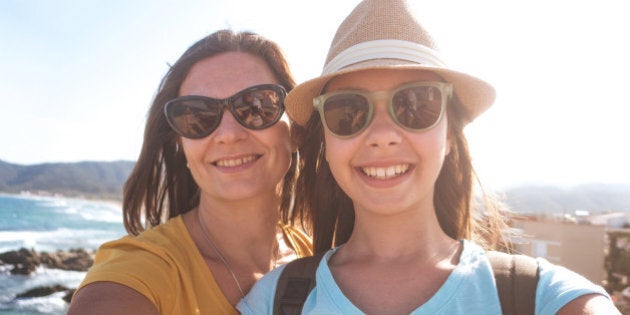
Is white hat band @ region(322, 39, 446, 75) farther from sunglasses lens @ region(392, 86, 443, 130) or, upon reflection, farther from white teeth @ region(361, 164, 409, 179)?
white teeth @ region(361, 164, 409, 179)

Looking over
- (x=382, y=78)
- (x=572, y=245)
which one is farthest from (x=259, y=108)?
(x=572, y=245)

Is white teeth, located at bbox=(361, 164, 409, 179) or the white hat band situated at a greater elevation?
the white hat band

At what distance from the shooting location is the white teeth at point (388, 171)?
211 cm

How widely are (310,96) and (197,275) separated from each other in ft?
3.16

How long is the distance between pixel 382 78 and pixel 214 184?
119cm

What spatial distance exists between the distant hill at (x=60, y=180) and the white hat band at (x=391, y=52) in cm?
10079

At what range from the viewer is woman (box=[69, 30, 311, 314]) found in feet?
7.86

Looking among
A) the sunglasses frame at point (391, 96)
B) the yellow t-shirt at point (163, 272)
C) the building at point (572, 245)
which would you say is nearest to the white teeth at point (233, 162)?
the yellow t-shirt at point (163, 272)

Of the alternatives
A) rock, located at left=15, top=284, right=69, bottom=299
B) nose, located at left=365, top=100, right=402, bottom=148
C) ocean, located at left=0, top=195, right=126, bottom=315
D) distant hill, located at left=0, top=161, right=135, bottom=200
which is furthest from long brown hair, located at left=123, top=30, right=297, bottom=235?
distant hill, located at left=0, top=161, right=135, bottom=200

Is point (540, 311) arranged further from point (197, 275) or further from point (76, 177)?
point (76, 177)

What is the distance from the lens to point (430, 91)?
2.10m

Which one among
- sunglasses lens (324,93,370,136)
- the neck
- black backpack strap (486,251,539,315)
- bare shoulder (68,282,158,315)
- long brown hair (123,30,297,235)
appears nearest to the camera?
black backpack strap (486,251,539,315)

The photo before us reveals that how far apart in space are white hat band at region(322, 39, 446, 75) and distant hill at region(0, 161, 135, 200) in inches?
3968

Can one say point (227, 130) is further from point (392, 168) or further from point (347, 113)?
point (392, 168)
